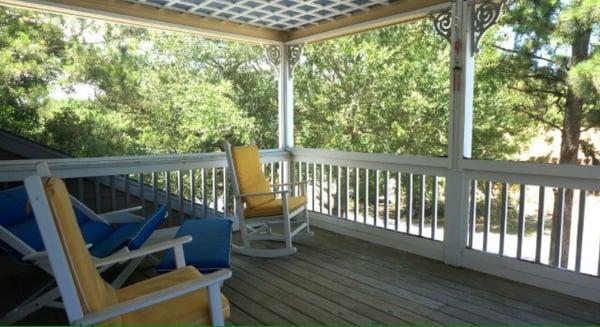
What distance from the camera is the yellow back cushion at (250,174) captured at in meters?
4.18

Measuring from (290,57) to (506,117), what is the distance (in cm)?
376

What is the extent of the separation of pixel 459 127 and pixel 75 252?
3.10 meters

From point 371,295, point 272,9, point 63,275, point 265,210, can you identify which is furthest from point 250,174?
point 63,275

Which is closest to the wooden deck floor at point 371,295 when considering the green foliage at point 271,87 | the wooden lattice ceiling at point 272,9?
the wooden lattice ceiling at point 272,9

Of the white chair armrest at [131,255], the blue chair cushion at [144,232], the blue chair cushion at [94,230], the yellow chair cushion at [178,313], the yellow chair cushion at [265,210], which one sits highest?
the white chair armrest at [131,255]

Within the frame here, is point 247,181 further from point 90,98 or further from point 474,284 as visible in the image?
point 90,98

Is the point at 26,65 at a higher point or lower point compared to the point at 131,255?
higher

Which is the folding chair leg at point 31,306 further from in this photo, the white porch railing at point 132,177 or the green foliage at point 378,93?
the green foliage at point 378,93

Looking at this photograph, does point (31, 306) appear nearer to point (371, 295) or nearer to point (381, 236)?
point (371, 295)

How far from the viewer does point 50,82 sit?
6.82m

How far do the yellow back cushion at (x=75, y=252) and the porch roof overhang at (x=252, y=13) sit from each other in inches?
110

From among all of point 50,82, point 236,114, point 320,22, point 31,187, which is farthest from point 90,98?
point 31,187

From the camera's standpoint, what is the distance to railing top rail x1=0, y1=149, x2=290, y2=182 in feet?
11.2

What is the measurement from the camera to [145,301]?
1.44m
